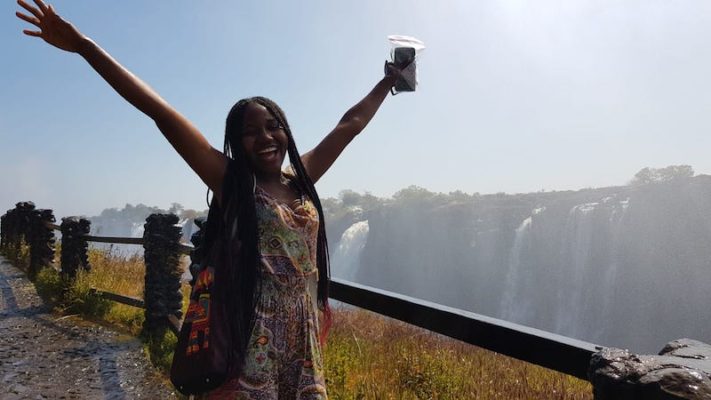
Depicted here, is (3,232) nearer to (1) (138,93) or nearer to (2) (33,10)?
(2) (33,10)

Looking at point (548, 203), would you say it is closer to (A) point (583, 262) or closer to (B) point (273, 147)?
(A) point (583, 262)

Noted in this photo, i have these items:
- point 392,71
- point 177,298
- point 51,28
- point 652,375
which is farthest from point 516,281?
point 51,28

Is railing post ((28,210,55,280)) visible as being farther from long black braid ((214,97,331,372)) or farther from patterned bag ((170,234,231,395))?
patterned bag ((170,234,231,395))

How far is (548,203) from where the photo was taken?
5212cm

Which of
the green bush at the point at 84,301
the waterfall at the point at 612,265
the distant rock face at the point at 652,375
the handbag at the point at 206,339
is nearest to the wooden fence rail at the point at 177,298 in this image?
the green bush at the point at 84,301

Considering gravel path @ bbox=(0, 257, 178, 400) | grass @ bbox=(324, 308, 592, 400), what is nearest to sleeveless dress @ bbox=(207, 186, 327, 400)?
grass @ bbox=(324, 308, 592, 400)

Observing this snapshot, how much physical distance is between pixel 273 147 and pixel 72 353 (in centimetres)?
508

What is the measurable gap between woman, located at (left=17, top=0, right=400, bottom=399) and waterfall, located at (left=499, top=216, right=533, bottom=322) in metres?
54.2

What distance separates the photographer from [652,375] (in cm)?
115

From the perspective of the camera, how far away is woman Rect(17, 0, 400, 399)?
5.66ft

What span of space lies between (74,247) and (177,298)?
11.4 feet

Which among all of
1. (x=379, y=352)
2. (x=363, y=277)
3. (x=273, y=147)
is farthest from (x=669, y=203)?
(x=273, y=147)

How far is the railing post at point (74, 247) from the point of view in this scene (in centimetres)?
825

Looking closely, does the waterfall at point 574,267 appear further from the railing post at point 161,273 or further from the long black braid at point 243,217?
the long black braid at point 243,217
